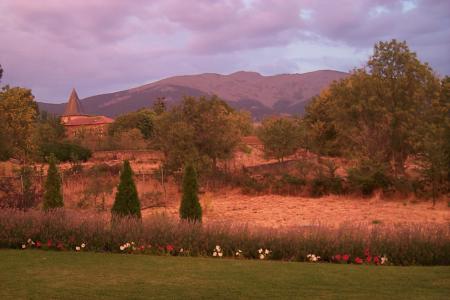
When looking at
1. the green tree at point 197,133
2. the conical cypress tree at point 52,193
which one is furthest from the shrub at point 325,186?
the conical cypress tree at point 52,193

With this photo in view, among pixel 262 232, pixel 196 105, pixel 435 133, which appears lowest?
pixel 262 232

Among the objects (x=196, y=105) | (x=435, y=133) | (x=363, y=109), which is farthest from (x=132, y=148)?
(x=435, y=133)

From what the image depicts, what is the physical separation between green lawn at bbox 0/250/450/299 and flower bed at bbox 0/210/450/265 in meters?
0.77

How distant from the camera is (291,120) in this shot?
124 feet

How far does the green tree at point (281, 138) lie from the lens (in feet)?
117

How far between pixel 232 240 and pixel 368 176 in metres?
14.2

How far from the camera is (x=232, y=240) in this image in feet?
28.9

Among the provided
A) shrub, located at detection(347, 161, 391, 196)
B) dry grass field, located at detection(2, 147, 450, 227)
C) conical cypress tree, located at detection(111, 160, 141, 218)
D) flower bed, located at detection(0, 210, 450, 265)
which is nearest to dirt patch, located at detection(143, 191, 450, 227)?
dry grass field, located at detection(2, 147, 450, 227)

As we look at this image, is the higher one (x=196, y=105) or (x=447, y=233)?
(x=196, y=105)

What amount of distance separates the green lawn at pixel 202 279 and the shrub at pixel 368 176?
48.5 feet

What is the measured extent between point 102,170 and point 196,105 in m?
6.55

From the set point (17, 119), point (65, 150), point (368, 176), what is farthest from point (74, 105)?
point (368, 176)

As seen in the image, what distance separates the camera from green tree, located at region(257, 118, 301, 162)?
35531mm

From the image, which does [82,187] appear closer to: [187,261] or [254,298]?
[187,261]
